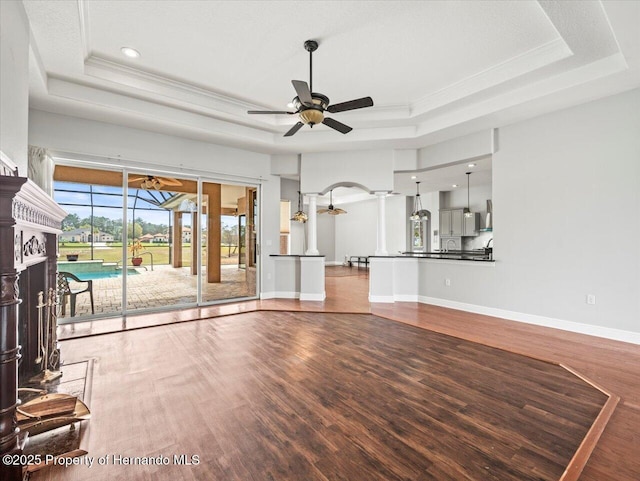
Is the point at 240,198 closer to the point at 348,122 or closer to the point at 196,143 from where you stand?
the point at 196,143

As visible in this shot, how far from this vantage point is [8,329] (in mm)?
1453

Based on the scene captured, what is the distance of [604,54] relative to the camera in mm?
3363

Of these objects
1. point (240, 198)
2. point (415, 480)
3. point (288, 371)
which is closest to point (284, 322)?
point (288, 371)

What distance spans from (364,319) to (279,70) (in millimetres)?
3879

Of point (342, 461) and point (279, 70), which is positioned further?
point (279, 70)

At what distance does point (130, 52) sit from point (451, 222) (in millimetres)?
9859

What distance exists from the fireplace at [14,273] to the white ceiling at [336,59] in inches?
79.7

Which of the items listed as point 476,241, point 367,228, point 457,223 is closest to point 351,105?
point 457,223

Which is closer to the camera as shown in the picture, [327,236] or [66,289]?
[66,289]

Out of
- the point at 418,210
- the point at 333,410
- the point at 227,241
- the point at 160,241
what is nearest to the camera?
the point at 333,410

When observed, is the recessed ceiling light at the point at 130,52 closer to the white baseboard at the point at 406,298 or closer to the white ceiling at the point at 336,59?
the white ceiling at the point at 336,59

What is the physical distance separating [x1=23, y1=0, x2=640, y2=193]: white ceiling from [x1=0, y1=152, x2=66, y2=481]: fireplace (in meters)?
2.03

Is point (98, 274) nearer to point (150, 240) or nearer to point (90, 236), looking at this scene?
point (90, 236)

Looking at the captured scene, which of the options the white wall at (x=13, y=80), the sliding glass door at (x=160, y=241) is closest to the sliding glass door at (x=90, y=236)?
the sliding glass door at (x=160, y=241)
